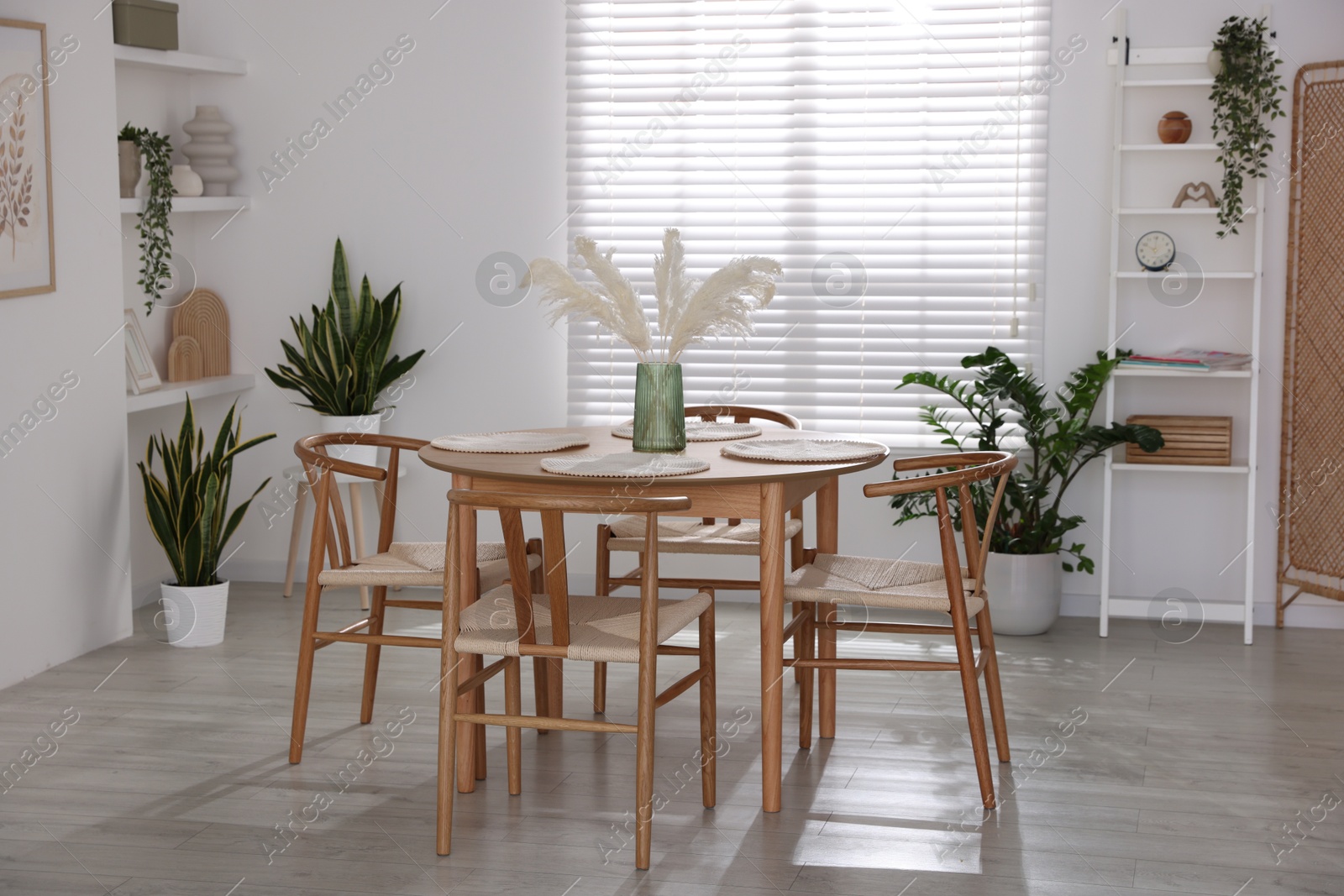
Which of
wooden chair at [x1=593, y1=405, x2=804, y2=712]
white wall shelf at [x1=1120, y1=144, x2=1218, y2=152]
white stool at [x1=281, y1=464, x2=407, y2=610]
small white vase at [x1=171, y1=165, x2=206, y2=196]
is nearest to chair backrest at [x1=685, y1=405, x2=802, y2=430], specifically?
wooden chair at [x1=593, y1=405, x2=804, y2=712]

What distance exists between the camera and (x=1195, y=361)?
4.48 meters

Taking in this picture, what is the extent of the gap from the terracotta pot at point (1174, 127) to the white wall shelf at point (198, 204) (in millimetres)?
3441

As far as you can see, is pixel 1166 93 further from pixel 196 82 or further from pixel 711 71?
pixel 196 82

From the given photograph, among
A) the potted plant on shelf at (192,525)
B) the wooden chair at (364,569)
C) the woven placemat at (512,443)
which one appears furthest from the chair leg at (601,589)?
the potted plant on shelf at (192,525)

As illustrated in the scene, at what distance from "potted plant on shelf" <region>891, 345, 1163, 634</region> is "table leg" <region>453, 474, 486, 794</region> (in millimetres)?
1780

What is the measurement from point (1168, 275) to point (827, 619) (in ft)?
6.94

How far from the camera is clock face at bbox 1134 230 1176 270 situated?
4.57 metres

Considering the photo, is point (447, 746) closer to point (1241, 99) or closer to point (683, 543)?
point (683, 543)

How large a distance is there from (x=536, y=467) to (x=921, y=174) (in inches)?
96.1

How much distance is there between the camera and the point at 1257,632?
4621mm

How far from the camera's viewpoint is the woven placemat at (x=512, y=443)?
3213 mm

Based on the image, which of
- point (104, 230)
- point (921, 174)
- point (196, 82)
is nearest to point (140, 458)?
point (104, 230)

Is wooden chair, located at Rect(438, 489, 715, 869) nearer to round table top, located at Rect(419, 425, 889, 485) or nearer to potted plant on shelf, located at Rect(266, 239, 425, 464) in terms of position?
round table top, located at Rect(419, 425, 889, 485)

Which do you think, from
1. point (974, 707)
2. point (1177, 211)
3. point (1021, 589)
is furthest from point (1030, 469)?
point (974, 707)
